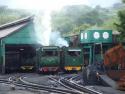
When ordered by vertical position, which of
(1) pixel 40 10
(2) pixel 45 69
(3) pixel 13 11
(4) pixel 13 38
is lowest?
(2) pixel 45 69

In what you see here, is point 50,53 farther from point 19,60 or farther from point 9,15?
point 9,15

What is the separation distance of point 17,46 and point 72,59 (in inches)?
341

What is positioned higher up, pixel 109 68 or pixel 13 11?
pixel 13 11

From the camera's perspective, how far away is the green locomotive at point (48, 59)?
37.7 m

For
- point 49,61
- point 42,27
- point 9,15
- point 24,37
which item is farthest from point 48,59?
point 9,15

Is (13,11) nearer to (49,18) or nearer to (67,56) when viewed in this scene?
(49,18)

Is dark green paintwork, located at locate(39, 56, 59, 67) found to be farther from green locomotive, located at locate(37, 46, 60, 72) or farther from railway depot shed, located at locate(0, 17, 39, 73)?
railway depot shed, located at locate(0, 17, 39, 73)

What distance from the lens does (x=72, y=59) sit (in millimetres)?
38594

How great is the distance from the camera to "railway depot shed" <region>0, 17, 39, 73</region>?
42662 mm

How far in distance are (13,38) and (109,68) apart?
71.7 ft

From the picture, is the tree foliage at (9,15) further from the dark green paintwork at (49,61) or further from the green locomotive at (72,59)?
the dark green paintwork at (49,61)

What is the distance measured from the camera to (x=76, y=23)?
3930 inches

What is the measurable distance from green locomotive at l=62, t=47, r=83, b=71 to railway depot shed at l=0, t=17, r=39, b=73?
5.48 m

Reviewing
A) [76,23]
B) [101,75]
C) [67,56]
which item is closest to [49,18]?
[67,56]
